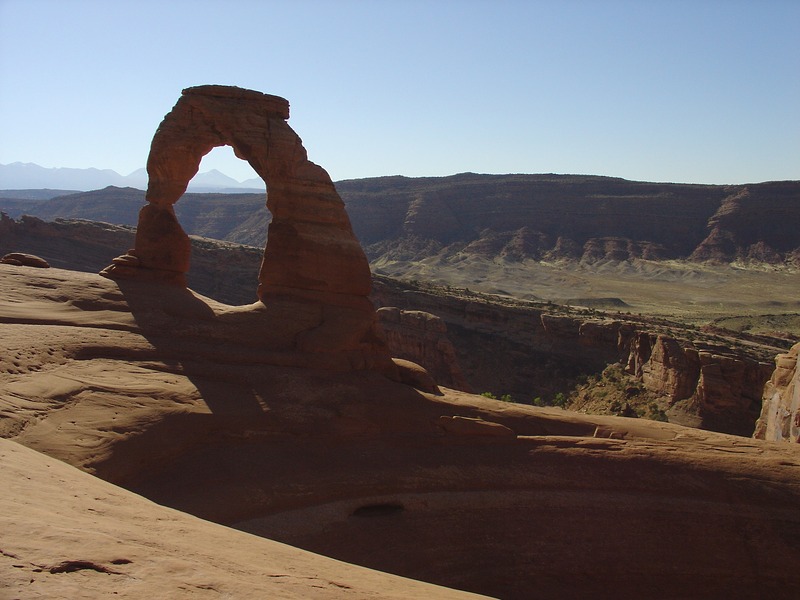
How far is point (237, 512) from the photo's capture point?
552 inches

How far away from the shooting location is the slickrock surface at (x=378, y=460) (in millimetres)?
14320

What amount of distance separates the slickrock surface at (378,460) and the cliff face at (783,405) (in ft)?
10.5

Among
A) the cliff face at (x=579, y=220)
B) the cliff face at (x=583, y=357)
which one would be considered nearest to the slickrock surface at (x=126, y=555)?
the cliff face at (x=583, y=357)

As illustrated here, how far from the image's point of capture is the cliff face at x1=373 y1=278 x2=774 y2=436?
118 ft

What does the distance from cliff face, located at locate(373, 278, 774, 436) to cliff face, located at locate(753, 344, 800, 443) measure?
8.44m

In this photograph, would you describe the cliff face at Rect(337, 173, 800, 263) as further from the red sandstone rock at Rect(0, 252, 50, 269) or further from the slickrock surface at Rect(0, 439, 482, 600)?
the slickrock surface at Rect(0, 439, 482, 600)

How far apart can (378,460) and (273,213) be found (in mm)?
7700

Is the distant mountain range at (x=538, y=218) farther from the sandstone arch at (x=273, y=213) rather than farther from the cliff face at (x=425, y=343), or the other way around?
the sandstone arch at (x=273, y=213)

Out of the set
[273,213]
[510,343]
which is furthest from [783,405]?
[510,343]

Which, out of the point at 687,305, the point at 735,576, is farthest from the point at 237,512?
the point at 687,305

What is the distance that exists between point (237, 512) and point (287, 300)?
743cm

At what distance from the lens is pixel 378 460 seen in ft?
54.5

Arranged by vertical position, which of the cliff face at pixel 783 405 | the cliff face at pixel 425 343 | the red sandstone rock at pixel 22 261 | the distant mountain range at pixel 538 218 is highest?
the distant mountain range at pixel 538 218

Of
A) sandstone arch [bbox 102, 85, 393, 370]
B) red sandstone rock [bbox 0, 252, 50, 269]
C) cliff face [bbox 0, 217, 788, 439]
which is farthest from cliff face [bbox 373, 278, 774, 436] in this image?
red sandstone rock [bbox 0, 252, 50, 269]
